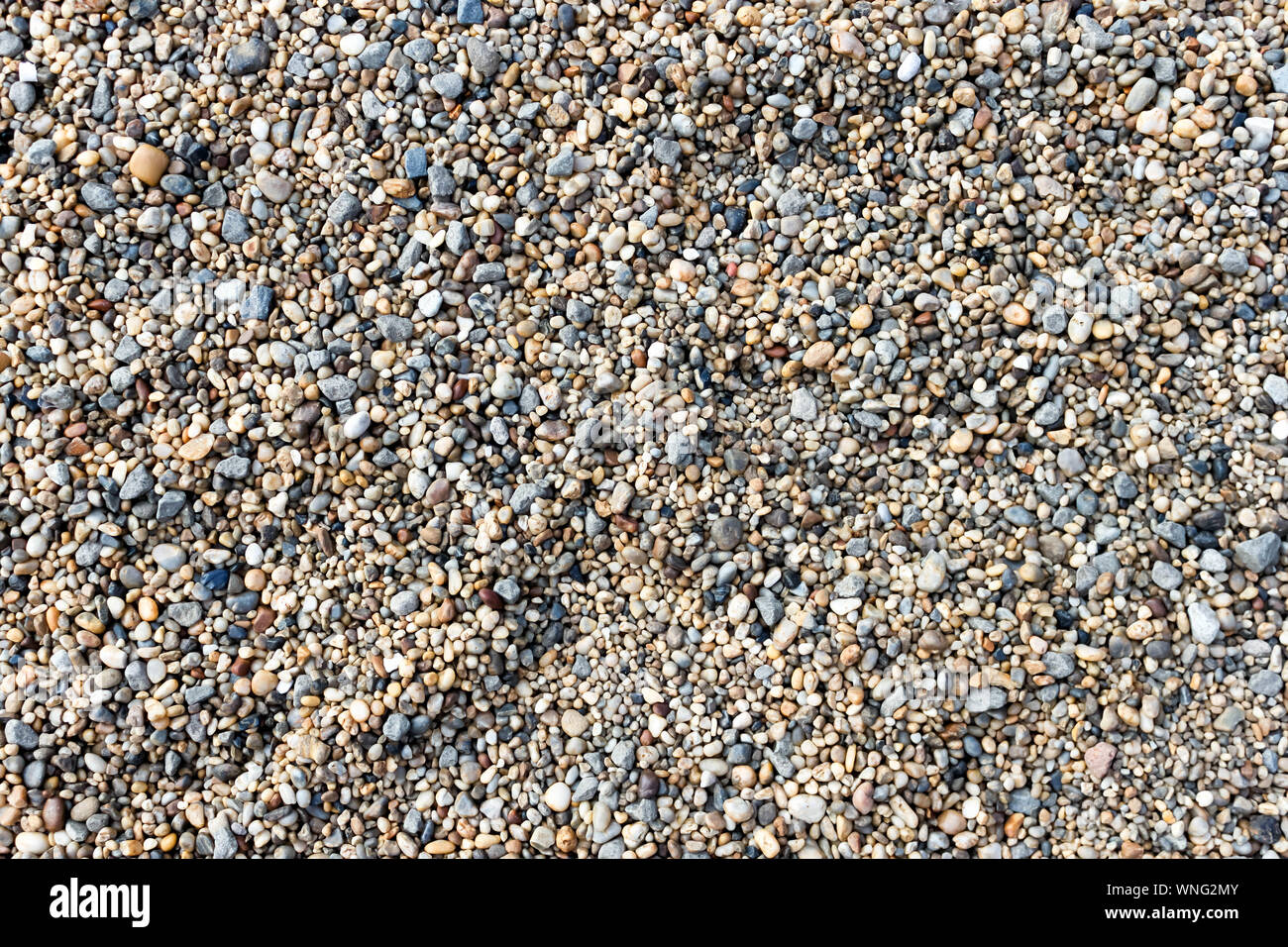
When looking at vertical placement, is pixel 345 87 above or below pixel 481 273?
above

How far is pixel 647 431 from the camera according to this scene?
7.38 feet

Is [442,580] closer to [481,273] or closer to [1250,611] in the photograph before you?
[481,273]

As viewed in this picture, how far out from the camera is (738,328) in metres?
2.31

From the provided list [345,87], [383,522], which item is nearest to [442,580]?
Answer: [383,522]

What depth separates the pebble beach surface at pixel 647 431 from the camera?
85.9 inches

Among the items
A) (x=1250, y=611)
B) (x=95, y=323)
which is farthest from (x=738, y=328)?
(x=95, y=323)

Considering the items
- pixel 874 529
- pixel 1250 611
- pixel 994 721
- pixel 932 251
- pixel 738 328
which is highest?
pixel 932 251

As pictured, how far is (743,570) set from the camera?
2240 mm

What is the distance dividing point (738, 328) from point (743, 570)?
1.73 feet

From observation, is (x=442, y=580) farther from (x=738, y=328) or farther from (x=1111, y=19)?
(x=1111, y=19)

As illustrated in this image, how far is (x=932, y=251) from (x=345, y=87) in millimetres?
1350

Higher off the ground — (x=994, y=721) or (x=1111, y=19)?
(x=1111, y=19)

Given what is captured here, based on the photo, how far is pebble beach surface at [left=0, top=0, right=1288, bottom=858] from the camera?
2.18 metres

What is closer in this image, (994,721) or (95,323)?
(994,721)
